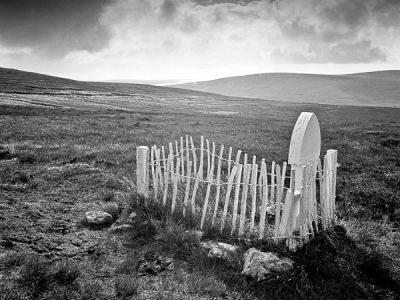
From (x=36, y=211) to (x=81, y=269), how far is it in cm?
317

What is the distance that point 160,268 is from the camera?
573 cm

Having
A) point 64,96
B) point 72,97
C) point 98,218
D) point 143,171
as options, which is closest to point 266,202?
point 143,171

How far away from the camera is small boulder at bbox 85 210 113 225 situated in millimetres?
7396

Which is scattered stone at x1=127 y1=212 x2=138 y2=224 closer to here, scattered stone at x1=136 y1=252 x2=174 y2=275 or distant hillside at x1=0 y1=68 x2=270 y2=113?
scattered stone at x1=136 y1=252 x2=174 y2=275

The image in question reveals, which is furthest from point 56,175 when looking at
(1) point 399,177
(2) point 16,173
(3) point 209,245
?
(1) point 399,177

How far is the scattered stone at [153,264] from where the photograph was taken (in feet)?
18.6

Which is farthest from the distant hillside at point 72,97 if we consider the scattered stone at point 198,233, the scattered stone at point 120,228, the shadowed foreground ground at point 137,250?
the scattered stone at point 198,233

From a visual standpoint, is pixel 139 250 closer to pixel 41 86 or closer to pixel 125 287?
pixel 125 287

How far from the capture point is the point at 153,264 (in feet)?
19.2

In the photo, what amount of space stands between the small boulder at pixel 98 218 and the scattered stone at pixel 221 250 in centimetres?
260

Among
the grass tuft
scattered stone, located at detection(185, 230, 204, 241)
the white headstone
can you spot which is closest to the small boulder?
scattered stone, located at detection(185, 230, 204, 241)

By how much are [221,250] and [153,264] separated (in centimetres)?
133

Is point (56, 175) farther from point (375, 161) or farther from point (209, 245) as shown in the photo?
point (375, 161)

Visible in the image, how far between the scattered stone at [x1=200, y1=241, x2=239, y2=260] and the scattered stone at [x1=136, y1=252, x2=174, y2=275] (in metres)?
0.76
